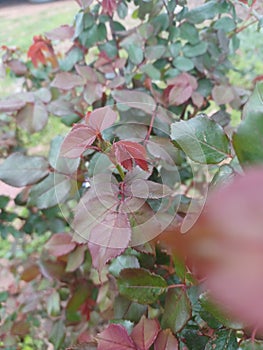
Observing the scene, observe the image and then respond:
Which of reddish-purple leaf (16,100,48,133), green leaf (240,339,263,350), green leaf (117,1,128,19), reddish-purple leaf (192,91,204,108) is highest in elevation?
green leaf (117,1,128,19)

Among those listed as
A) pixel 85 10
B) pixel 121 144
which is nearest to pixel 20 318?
pixel 85 10

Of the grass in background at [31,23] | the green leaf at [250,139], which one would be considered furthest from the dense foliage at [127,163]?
the grass in background at [31,23]

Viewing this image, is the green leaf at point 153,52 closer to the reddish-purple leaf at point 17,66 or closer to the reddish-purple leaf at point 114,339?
the reddish-purple leaf at point 17,66

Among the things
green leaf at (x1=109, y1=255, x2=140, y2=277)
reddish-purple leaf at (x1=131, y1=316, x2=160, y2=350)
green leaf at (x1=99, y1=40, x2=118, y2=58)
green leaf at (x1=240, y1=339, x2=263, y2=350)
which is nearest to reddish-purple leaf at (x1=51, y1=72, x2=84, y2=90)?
green leaf at (x1=99, y1=40, x2=118, y2=58)

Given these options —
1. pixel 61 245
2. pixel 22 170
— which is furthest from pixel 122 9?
pixel 61 245

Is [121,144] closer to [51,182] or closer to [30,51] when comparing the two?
[51,182]

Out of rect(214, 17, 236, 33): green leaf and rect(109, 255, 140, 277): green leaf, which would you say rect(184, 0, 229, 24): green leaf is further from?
rect(109, 255, 140, 277): green leaf
